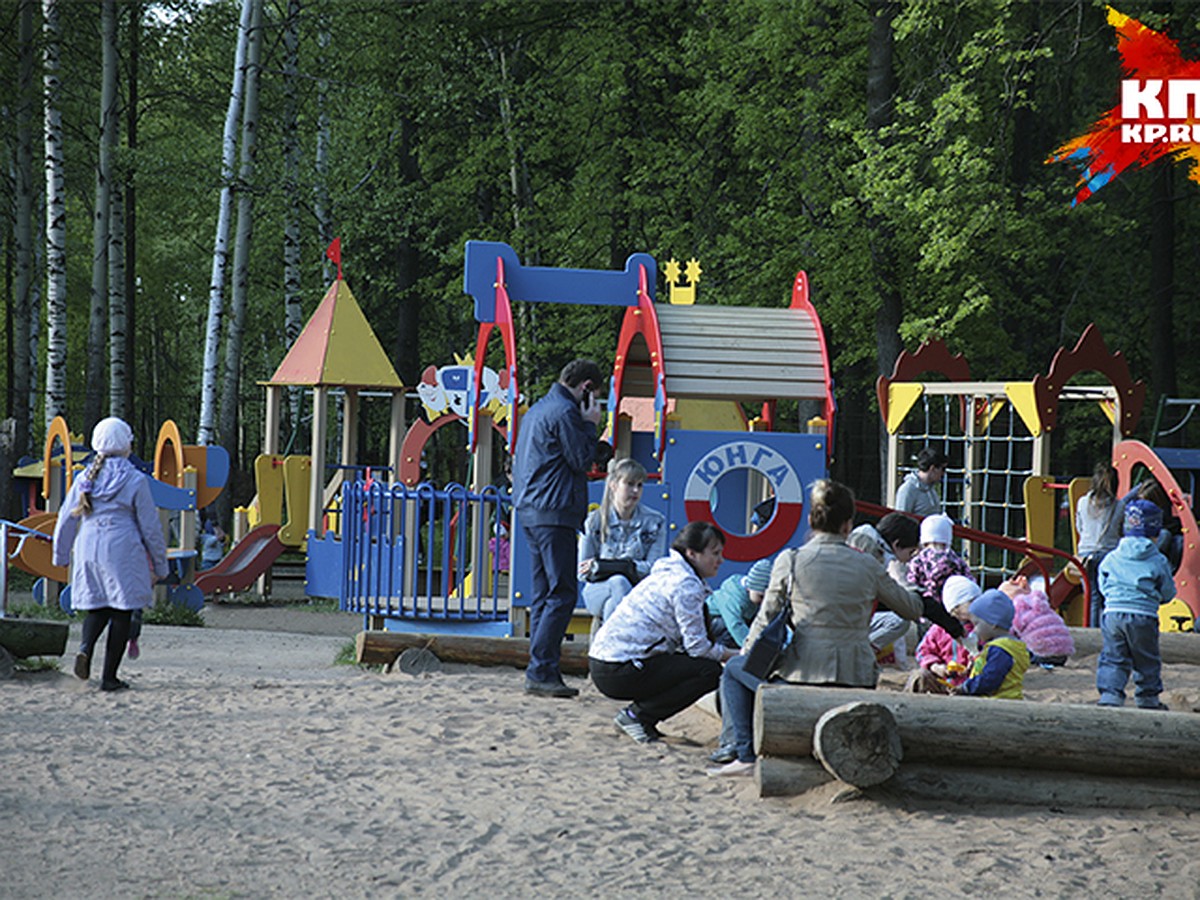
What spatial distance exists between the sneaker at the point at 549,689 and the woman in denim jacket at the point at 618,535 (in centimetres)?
61

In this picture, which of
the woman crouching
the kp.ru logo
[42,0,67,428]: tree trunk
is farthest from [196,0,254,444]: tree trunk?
the woman crouching

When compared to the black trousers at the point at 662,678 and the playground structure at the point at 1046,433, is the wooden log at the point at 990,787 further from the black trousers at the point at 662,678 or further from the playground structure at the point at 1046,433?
the playground structure at the point at 1046,433

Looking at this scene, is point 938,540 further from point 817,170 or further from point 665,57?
point 665,57

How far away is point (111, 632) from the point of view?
865 cm

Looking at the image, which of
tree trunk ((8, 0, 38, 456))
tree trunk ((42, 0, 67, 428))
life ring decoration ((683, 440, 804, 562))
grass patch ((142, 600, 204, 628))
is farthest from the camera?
tree trunk ((8, 0, 38, 456))

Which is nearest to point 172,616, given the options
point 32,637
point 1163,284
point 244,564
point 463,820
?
point 244,564

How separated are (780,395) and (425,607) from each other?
3.19m

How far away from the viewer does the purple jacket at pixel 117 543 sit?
28.1 feet

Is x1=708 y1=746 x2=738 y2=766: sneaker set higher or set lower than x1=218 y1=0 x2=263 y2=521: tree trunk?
lower

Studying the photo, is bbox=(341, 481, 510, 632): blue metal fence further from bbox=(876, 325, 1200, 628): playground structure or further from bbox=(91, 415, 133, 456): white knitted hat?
bbox=(876, 325, 1200, 628): playground structure

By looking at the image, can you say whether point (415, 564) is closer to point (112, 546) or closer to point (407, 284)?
point (112, 546)

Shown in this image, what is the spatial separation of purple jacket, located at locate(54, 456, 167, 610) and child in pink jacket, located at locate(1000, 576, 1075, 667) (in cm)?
576

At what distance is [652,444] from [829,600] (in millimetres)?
5283

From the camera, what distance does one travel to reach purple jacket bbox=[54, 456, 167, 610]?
28.1ft
